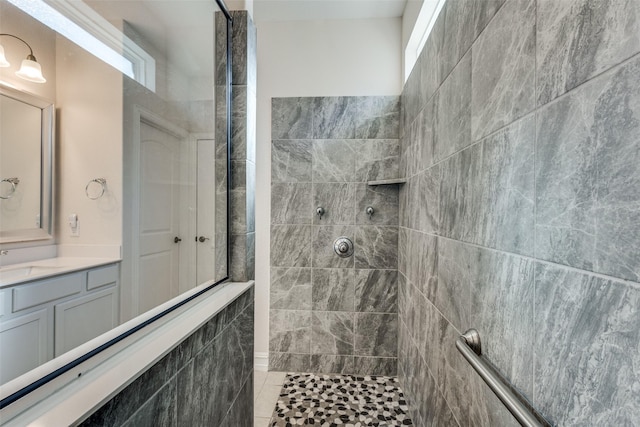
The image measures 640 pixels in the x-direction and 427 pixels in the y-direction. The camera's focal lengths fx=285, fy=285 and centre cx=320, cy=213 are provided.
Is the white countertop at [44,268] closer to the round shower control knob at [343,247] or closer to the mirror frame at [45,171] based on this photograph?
the mirror frame at [45,171]

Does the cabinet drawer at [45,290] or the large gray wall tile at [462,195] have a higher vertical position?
the large gray wall tile at [462,195]

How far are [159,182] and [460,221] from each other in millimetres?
1280

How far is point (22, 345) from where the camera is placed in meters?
0.65

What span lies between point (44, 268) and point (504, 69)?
1456mm

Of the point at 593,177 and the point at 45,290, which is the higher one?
the point at 593,177

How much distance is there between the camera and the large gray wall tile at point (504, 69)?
694 mm

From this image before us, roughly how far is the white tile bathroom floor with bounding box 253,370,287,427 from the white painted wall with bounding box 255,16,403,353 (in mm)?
205

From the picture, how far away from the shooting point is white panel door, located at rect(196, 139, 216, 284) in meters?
1.39

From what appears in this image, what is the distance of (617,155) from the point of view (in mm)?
459

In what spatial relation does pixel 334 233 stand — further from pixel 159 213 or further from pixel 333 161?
pixel 159 213

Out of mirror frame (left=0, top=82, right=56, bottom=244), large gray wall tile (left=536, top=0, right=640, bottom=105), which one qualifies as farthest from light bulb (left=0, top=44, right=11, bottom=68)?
large gray wall tile (left=536, top=0, right=640, bottom=105)

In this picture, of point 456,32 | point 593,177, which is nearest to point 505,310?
point 593,177

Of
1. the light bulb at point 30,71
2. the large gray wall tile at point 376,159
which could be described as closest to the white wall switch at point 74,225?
the light bulb at point 30,71

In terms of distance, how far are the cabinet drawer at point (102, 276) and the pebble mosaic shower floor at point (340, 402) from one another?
135 centimetres
